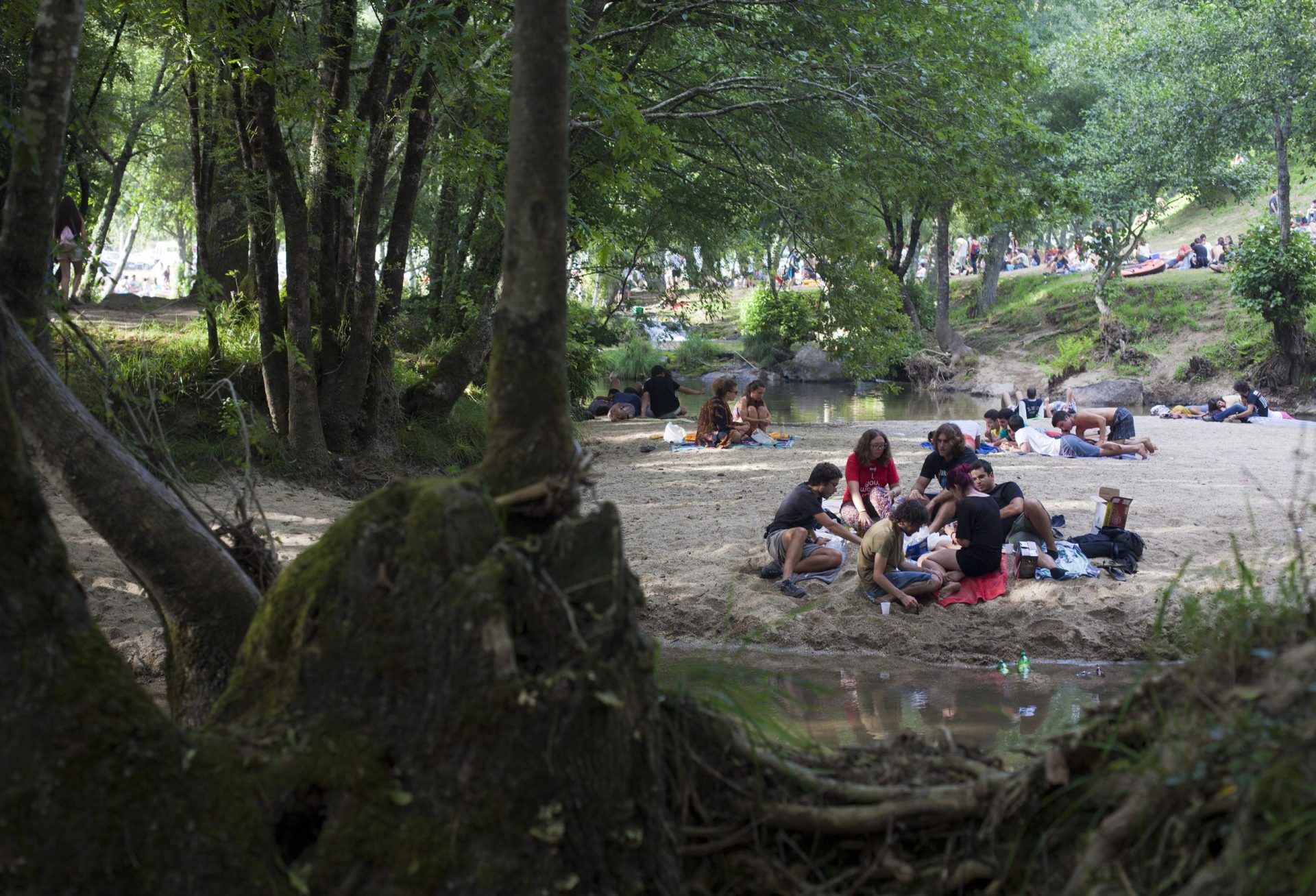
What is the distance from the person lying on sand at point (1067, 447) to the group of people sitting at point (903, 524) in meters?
5.72

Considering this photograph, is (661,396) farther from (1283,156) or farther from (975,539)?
(1283,156)

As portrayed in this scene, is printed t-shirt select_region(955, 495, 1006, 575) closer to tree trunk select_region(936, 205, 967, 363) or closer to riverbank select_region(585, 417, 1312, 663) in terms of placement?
riverbank select_region(585, 417, 1312, 663)

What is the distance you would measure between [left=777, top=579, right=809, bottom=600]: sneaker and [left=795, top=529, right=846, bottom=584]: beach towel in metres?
0.19

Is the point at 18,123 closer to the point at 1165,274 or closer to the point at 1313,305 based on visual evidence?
the point at 1313,305

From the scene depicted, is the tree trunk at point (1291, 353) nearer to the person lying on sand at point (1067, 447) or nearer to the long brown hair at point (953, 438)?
the person lying on sand at point (1067, 447)

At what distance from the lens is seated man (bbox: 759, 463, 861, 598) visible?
389 inches

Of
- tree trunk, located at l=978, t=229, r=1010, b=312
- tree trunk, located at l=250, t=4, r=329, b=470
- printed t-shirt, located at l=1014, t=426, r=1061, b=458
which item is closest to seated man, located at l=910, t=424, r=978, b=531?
printed t-shirt, located at l=1014, t=426, r=1061, b=458

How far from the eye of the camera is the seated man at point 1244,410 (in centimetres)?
2230

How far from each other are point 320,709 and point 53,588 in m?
0.76

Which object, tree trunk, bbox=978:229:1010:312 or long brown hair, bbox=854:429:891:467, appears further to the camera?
tree trunk, bbox=978:229:1010:312

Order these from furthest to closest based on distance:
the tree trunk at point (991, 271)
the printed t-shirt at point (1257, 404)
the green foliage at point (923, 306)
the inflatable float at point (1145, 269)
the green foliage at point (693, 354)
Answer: the tree trunk at point (991, 271), the green foliage at point (923, 306), the inflatable float at point (1145, 269), the green foliage at point (693, 354), the printed t-shirt at point (1257, 404)

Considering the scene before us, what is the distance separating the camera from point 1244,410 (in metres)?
22.3

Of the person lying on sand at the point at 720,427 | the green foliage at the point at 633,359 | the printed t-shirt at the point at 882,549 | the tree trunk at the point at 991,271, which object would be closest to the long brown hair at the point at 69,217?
the person lying on sand at the point at 720,427

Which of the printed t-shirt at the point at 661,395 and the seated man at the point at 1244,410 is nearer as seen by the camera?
the seated man at the point at 1244,410
